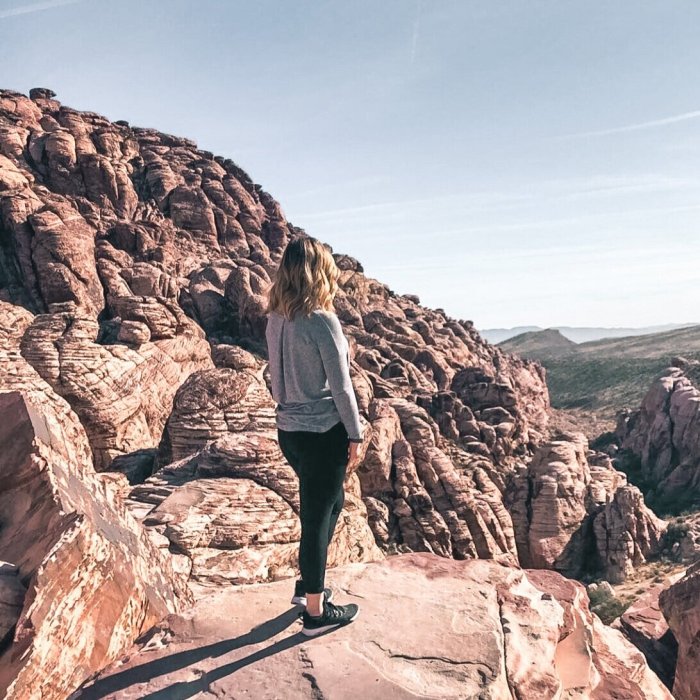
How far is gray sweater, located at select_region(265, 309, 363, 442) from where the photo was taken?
15.1 feet

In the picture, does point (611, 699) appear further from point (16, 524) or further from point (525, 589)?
point (16, 524)

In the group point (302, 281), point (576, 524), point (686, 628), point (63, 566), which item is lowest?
point (576, 524)

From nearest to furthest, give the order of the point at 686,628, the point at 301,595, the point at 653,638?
the point at 301,595
the point at 686,628
the point at 653,638

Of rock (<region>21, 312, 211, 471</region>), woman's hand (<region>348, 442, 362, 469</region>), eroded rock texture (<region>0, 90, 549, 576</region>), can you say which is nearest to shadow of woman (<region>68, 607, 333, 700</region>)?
woman's hand (<region>348, 442, 362, 469</region>)

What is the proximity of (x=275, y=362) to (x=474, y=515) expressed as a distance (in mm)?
27475

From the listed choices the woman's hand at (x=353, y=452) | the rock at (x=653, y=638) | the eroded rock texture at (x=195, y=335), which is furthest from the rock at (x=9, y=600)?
the rock at (x=653, y=638)

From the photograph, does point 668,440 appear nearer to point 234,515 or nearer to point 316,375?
point 234,515

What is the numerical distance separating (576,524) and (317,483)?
3456 cm

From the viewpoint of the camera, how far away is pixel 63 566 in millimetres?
4324

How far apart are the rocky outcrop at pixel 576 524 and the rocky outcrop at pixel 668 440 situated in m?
12.2

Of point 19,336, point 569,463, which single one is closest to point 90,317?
point 19,336

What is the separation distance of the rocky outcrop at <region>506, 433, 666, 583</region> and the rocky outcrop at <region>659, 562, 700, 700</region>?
22889 mm

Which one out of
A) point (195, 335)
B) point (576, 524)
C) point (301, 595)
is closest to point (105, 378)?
point (195, 335)

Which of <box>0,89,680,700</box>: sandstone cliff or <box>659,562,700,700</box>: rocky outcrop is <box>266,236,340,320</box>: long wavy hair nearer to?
<box>0,89,680,700</box>: sandstone cliff
